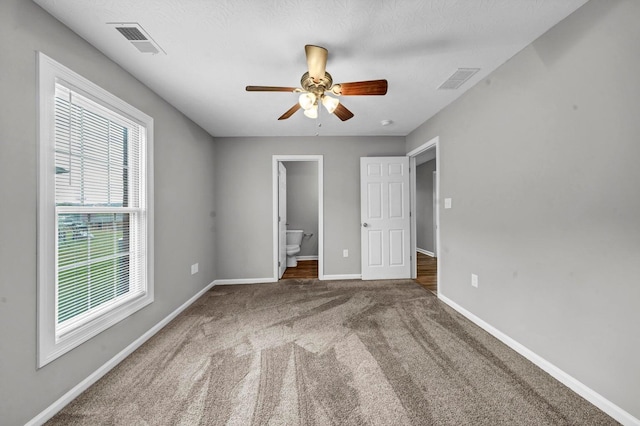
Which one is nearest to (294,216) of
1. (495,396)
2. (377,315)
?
(377,315)

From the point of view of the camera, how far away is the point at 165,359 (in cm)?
200

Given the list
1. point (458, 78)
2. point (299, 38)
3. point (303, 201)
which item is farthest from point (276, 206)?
point (458, 78)

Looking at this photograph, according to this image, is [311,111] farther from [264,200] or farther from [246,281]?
[246,281]

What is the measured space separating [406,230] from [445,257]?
1.00m

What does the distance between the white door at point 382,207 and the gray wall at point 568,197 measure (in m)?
1.54

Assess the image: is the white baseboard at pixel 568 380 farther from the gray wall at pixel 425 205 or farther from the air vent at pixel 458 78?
the gray wall at pixel 425 205

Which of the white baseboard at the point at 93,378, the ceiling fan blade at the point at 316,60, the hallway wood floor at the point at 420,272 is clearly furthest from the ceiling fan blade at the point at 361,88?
the hallway wood floor at the point at 420,272

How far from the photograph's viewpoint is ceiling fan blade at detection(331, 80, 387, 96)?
6.09ft

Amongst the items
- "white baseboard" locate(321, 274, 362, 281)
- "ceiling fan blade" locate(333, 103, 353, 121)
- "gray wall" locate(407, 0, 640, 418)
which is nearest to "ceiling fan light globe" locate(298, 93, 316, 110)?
"ceiling fan blade" locate(333, 103, 353, 121)

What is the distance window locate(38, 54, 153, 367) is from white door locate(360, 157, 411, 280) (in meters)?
2.94

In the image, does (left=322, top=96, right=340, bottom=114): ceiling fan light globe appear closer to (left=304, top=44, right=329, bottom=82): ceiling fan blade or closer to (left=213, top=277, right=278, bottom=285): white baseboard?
(left=304, top=44, right=329, bottom=82): ceiling fan blade

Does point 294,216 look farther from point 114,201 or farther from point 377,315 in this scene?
point 114,201

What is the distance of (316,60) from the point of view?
1792 millimetres

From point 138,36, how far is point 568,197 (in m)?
3.15
